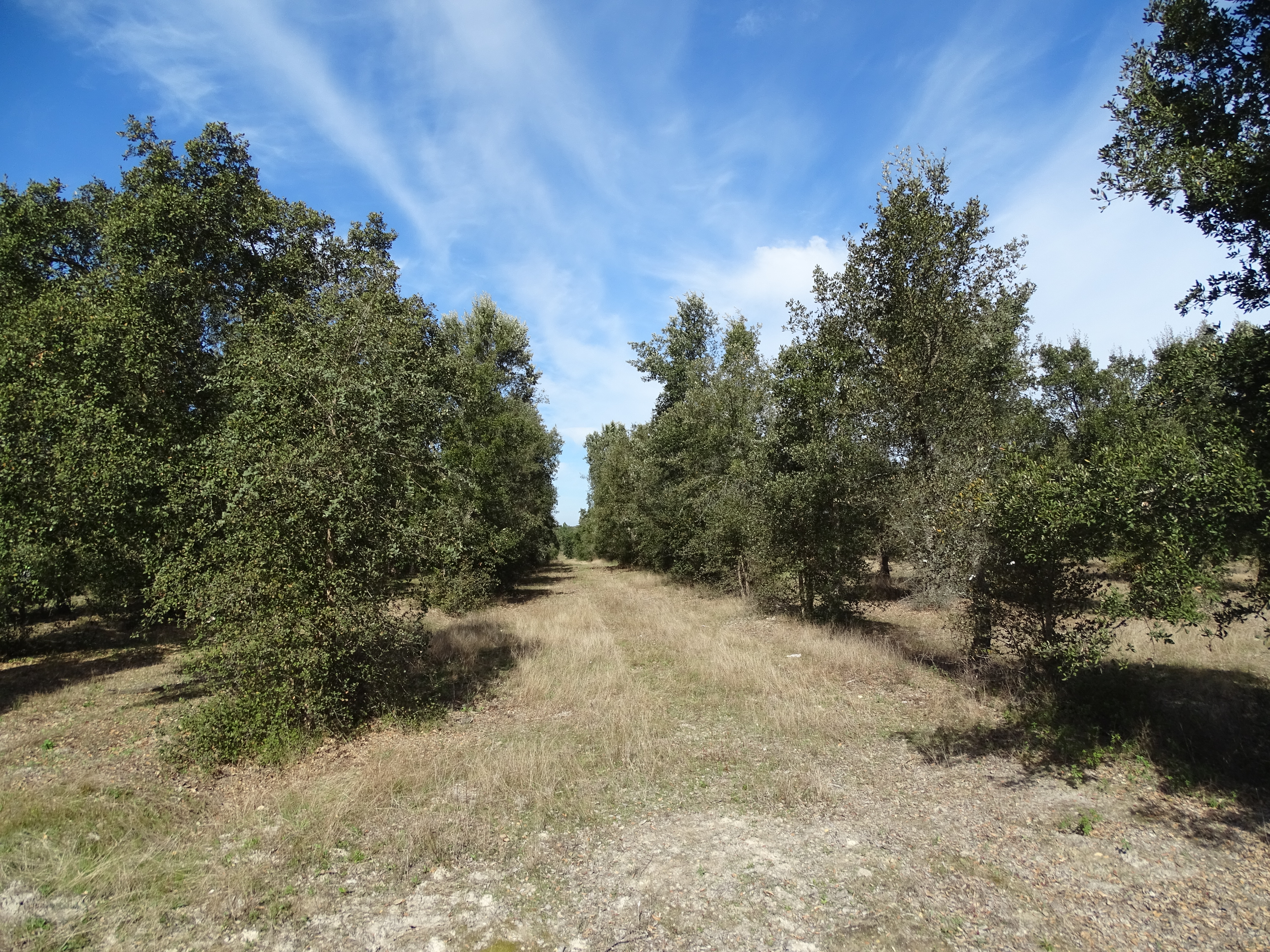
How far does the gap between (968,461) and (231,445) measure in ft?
44.4

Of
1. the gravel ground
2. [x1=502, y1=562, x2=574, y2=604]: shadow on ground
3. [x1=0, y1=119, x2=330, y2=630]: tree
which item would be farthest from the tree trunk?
[x1=502, y1=562, x2=574, y2=604]: shadow on ground

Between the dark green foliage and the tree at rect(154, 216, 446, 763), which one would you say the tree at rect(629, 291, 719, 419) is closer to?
the dark green foliage

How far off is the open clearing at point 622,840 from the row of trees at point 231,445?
191 centimetres

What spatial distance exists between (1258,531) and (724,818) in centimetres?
638

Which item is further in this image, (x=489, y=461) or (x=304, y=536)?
(x=489, y=461)

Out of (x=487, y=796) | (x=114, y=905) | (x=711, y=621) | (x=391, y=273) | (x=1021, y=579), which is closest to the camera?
(x=114, y=905)

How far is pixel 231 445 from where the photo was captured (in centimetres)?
937

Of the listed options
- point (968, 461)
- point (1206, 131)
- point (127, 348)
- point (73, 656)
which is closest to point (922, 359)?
point (968, 461)

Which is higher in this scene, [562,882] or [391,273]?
[391,273]

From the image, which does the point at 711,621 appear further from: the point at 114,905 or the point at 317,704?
the point at 114,905

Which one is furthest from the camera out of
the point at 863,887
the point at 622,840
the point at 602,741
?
the point at 602,741

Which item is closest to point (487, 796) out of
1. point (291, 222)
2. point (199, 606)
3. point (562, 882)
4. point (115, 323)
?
point (562, 882)

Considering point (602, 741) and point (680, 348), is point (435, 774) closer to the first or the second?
point (602, 741)

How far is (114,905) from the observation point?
546cm
